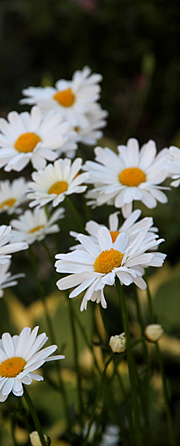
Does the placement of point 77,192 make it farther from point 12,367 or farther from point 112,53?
point 112,53

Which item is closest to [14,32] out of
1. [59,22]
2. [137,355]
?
[59,22]

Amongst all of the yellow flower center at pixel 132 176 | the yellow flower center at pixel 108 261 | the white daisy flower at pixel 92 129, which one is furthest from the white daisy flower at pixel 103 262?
the white daisy flower at pixel 92 129

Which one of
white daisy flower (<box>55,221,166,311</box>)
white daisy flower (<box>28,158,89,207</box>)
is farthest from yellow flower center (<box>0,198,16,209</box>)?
white daisy flower (<box>55,221,166,311</box>)

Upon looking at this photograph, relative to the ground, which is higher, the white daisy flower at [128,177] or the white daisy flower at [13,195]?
the white daisy flower at [13,195]

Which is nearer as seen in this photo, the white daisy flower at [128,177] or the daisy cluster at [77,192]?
the daisy cluster at [77,192]

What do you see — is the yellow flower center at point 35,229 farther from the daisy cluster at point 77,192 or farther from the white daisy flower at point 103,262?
the white daisy flower at point 103,262

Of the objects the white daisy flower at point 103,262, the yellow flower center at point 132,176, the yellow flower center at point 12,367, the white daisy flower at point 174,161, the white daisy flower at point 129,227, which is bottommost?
the yellow flower center at point 12,367

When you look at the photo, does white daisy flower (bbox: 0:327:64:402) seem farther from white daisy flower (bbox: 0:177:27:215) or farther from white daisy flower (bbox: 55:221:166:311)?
white daisy flower (bbox: 0:177:27:215)

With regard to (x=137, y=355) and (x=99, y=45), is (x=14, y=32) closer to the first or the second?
(x=99, y=45)
